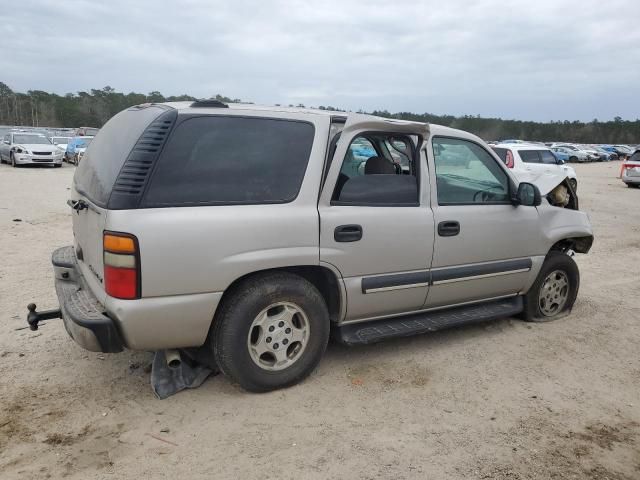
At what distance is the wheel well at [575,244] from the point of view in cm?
534

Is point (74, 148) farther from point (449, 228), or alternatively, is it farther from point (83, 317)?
point (449, 228)

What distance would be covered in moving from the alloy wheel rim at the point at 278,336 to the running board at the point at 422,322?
1.33 feet

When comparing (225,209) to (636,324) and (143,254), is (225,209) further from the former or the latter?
(636,324)

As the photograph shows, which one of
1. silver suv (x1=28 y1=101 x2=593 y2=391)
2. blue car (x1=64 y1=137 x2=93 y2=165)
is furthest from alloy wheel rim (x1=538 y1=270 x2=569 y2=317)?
blue car (x1=64 y1=137 x2=93 y2=165)

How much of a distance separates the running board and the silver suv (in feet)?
0.06

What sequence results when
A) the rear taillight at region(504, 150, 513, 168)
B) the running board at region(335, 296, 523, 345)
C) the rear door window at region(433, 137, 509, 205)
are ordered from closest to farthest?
1. the running board at region(335, 296, 523, 345)
2. the rear door window at region(433, 137, 509, 205)
3. the rear taillight at region(504, 150, 513, 168)

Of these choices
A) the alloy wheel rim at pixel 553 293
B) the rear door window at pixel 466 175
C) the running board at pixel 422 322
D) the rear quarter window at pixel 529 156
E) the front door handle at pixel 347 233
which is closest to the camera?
the front door handle at pixel 347 233

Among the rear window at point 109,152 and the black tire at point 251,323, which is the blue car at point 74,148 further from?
the black tire at point 251,323

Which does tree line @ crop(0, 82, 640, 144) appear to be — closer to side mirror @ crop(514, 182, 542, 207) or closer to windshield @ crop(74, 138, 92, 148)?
windshield @ crop(74, 138, 92, 148)

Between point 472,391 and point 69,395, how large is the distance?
273 centimetres

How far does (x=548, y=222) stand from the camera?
16.0ft

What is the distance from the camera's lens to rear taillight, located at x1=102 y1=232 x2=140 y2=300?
2969mm

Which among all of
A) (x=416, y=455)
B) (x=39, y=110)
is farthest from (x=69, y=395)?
(x=39, y=110)

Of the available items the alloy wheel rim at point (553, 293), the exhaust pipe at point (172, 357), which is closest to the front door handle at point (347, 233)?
the exhaust pipe at point (172, 357)
